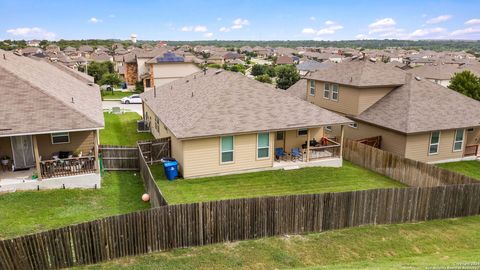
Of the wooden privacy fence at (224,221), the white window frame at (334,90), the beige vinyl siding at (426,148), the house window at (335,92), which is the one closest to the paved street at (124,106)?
the white window frame at (334,90)

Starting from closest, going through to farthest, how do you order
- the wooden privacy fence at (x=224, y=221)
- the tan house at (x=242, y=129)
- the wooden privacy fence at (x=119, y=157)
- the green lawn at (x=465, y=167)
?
the wooden privacy fence at (x=224, y=221), the tan house at (x=242, y=129), the wooden privacy fence at (x=119, y=157), the green lawn at (x=465, y=167)

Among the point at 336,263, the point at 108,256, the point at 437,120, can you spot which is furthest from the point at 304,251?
the point at 437,120

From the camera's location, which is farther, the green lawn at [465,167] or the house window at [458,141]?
the house window at [458,141]

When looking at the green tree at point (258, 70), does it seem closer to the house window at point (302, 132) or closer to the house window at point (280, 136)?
the house window at point (302, 132)

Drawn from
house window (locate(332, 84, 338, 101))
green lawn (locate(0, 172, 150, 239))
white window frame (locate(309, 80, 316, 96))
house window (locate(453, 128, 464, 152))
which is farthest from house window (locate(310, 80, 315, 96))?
green lawn (locate(0, 172, 150, 239))

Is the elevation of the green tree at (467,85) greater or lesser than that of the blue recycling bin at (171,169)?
greater

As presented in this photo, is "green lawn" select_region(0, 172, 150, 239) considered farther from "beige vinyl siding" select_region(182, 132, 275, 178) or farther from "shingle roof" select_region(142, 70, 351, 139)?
"shingle roof" select_region(142, 70, 351, 139)

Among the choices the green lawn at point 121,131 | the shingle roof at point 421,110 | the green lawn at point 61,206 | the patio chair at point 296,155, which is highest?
the shingle roof at point 421,110

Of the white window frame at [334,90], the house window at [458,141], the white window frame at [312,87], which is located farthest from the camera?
the white window frame at [312,87]
